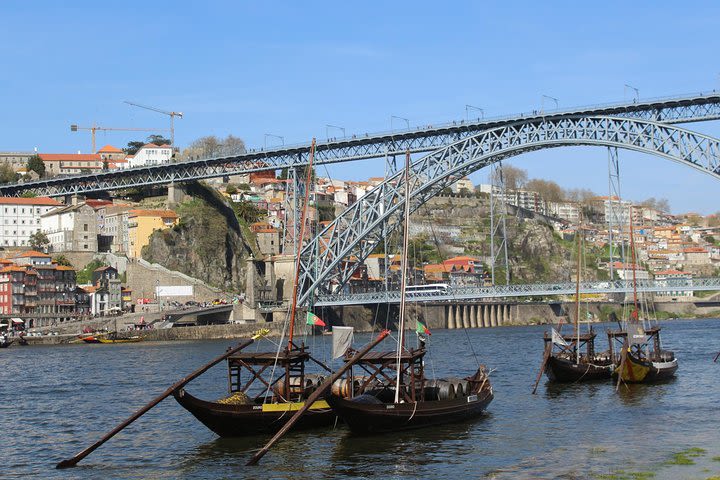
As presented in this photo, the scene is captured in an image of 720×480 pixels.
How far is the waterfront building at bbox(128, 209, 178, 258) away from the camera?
376 ft

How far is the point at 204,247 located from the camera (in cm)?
11556

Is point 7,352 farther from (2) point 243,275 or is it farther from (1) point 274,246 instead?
(1) point 274,246

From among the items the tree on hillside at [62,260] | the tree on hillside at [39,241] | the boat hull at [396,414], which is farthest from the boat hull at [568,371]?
the tree on hillside at [39,241]

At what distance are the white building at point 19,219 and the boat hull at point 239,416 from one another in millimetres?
96646

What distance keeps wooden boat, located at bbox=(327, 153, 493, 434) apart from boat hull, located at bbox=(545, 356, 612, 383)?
10611 mm

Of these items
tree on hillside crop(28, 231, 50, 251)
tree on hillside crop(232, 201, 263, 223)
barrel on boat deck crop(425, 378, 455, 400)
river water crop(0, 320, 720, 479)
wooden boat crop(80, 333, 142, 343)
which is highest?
tree on hillside crop(232, 201, 263, 223)

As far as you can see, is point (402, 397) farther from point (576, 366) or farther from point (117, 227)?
point (117, 227)

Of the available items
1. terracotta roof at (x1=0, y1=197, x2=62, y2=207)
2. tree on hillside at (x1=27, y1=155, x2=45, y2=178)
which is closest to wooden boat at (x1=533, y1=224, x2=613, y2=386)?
terracotta roof at (x1=0, y1=197, x2=62, y2=207)

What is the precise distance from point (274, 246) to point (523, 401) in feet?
297

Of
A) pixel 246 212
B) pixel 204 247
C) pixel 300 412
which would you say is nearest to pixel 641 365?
pixel 300 412

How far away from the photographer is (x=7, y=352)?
8025 cm

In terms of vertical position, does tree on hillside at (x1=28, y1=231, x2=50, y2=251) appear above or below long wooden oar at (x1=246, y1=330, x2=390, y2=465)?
above

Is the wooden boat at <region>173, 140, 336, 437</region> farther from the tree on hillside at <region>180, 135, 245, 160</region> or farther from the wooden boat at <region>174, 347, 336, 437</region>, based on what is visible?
the tree on hillside at <region>180, 135, 245, 160</region>

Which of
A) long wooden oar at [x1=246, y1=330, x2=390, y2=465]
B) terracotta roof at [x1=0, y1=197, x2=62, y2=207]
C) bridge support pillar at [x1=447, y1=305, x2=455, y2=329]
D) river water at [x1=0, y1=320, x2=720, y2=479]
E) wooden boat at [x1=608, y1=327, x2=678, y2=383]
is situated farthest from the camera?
bridge support pillar at [x1=447, y1=305, x2=455, y2=329]
